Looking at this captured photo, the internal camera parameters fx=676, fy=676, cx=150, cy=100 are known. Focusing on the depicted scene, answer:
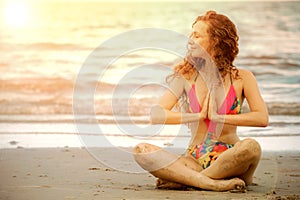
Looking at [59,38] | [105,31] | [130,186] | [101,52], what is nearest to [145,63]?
[101,52]

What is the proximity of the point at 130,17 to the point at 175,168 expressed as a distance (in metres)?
29.8

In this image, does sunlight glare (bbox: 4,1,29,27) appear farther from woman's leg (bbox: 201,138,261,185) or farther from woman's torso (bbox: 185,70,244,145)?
woman's leg (bbox: 201,138,261,185)

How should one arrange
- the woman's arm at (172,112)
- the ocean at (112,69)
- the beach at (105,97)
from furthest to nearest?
the ocean at (112,69), the beach at (105,97), the woman's arm at (172,112)

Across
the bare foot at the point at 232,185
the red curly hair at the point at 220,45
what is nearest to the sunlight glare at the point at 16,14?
the red curly hair at the point at 220,45

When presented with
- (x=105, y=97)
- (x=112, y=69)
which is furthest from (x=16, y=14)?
(x=105, y=97)

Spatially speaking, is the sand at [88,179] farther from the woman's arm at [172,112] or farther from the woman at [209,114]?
the woman's arm at [172,112]

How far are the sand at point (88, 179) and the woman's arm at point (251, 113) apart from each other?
1.75ft

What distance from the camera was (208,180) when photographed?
509cm

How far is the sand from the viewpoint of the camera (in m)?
5.04

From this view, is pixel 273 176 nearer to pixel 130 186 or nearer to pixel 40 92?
pixel 130 186

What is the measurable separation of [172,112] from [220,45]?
0.68 m

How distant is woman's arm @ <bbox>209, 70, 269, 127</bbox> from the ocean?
3.32m

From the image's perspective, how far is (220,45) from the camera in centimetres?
531

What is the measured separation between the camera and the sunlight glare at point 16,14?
30364mm
